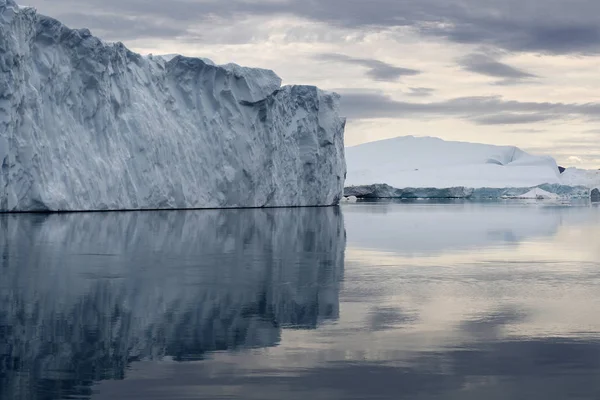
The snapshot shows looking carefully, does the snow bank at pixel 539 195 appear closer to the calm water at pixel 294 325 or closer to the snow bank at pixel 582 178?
the snow bank at pixel 582 178

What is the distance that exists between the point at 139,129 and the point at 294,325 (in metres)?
31.1

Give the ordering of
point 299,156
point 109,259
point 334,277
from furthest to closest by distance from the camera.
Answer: point 299,156 < point 109,259 < point 334,277

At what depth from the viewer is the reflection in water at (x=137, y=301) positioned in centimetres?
591

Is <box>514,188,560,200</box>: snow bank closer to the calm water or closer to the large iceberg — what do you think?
the large iceberg

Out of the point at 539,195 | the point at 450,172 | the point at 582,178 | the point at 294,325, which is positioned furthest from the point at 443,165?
the point at 294,325

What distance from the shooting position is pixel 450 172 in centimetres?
13800

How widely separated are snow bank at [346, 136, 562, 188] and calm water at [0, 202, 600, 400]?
329ft

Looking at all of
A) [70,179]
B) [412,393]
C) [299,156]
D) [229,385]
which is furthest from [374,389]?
[299,156]

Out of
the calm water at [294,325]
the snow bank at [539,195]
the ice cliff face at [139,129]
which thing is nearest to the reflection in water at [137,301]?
the calm water at [294,325]

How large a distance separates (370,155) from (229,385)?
160 meters

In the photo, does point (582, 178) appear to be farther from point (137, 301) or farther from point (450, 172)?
point (137, 301)

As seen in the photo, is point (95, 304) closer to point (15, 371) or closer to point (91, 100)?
point (15, 371)

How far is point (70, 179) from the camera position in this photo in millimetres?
32406

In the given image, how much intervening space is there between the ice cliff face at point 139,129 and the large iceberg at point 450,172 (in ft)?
143
